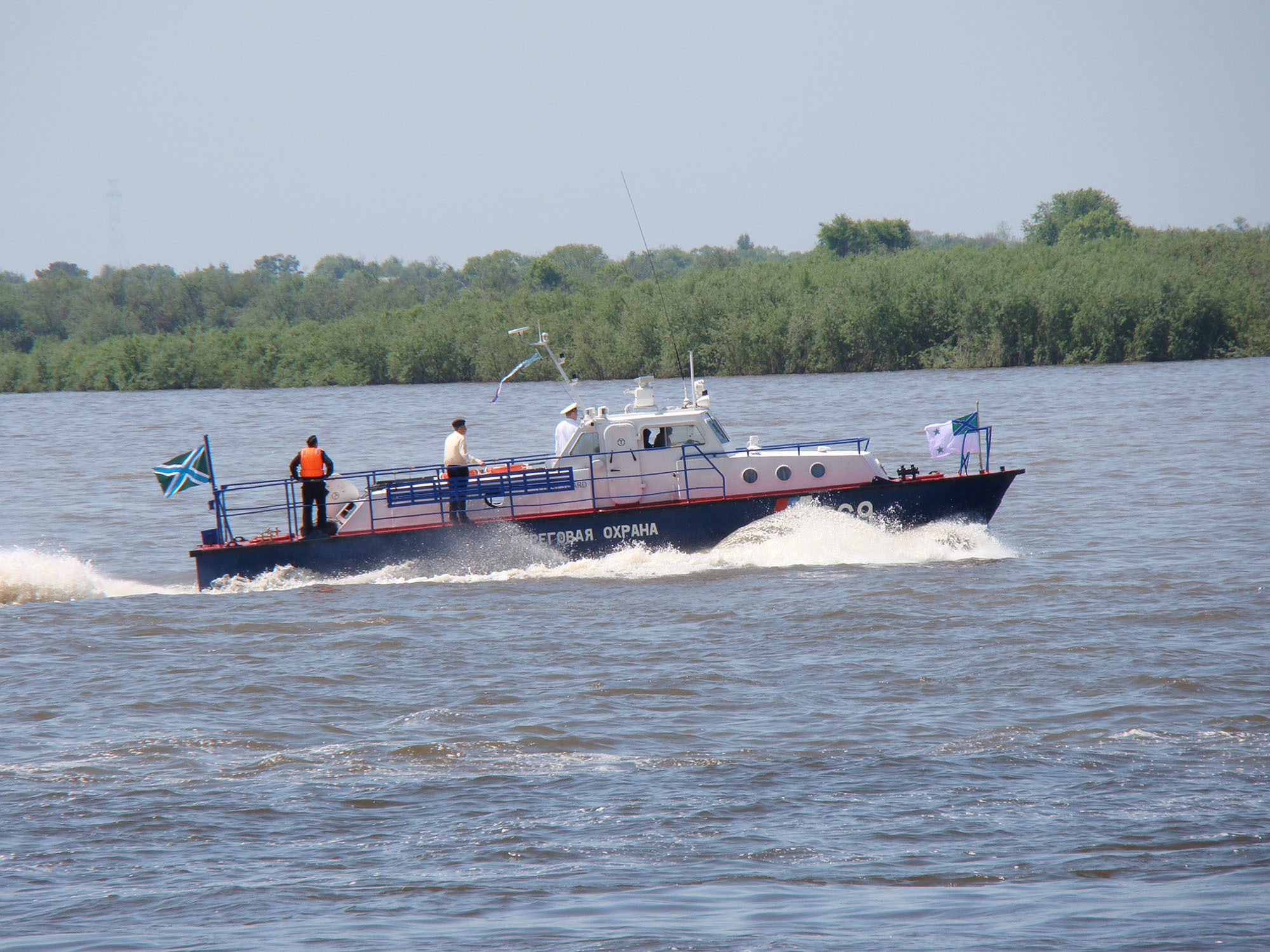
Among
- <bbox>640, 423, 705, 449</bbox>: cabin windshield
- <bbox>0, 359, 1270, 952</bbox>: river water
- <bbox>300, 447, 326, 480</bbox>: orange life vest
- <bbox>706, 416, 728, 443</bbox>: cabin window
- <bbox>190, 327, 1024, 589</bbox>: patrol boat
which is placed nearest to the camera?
<bbox>0, 359, 1270, 952</bbox>: river water

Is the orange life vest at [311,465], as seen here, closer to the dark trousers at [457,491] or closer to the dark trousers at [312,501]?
the dark trousers at [312,501]

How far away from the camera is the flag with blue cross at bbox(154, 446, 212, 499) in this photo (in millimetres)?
16172

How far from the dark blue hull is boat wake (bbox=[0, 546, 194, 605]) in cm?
146

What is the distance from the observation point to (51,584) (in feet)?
56.4

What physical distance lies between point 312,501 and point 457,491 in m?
1.96

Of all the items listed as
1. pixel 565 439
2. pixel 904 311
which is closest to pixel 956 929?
pixel 565 439

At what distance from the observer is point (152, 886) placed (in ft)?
24.7

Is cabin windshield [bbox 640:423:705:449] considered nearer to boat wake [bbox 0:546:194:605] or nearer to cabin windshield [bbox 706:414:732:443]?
cabin windshield [bbox 706:414:732:443]

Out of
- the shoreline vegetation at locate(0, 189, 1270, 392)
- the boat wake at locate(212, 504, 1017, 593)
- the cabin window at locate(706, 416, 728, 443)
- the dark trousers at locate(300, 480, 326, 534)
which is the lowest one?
the boat wake at locate(212, 504, 1017, 593)

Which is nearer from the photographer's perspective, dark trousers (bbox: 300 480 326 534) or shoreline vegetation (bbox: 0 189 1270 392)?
dark trousers (bbox: 300 480 326 534)

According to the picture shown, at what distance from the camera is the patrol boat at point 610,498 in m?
16.8

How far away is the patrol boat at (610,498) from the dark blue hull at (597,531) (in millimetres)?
17

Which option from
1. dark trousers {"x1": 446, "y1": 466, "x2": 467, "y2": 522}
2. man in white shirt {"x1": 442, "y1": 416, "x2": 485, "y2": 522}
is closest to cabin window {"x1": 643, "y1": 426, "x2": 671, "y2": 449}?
man in white shirt {"x1": 442, "y1": 416, "x2": 485, "y2": 522}

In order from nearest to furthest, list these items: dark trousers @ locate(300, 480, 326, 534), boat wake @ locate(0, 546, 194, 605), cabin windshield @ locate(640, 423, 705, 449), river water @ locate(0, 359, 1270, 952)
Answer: river water @ locate(0, 359, 1270, 952) < dark trousers @ locate(300, 480, 326, 534) < boat wake @ locate(0, 546, 194, 605) < cabin windshield @ locate(640, 423, 705, 449)
